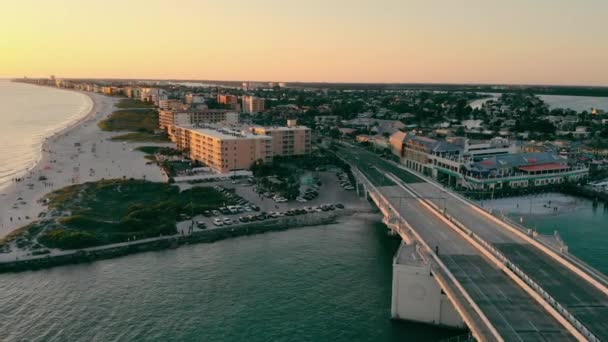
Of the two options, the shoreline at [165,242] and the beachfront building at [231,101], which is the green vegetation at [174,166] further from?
the beachfront building at [231,101]

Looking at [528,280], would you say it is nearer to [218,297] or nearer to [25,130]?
[218,297]

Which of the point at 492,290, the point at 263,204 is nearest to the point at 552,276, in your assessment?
the point at 492,290

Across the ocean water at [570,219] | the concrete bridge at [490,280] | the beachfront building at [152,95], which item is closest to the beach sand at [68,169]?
the concrete bridge at [490,280]

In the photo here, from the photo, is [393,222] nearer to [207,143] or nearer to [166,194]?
[166,194]

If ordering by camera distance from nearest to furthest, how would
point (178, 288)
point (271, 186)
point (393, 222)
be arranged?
1. point (178, 288)
2. point (393, 222)
3. point (271, 186)

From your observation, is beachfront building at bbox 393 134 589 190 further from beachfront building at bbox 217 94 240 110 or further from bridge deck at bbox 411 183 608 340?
beachfront building at bbox 217 94 240 110

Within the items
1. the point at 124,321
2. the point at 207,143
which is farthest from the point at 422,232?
the point at 207,143
